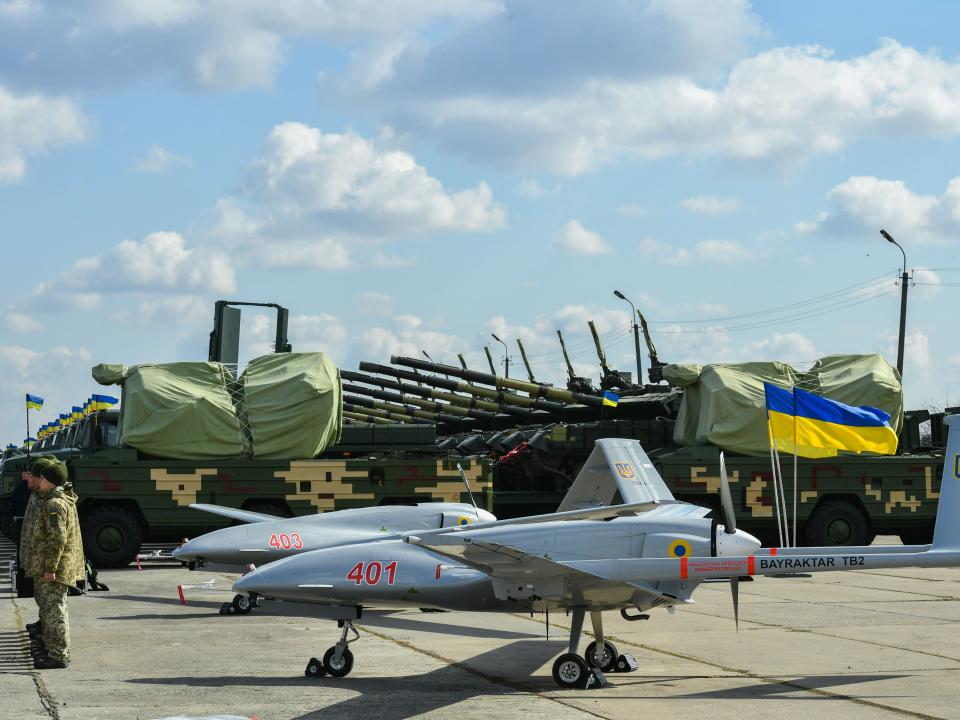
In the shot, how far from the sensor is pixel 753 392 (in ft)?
73.8

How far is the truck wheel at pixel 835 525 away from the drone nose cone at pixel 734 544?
43.3 feet

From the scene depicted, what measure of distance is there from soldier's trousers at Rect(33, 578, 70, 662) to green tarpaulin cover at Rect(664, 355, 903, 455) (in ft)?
45.8

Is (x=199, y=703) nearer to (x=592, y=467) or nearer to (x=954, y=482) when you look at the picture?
(x=592, y=467)

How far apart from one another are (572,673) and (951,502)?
3.15 m

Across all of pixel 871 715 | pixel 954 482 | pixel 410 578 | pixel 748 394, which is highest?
pixel 748 394

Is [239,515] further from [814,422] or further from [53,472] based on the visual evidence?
[814,422]

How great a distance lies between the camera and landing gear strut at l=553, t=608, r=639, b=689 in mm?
9641

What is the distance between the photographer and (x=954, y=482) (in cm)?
1023

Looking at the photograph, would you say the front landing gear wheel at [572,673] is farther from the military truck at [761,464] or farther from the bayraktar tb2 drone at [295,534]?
the military truck at [761,464]

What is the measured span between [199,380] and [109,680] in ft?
38.0

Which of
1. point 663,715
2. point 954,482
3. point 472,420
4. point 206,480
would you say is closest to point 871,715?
point 663,715

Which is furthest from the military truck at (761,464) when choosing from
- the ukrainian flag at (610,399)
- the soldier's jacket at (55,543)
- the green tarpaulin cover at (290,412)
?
the soldier's jacket at (55,543)

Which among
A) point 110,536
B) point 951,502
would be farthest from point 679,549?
point 110,536

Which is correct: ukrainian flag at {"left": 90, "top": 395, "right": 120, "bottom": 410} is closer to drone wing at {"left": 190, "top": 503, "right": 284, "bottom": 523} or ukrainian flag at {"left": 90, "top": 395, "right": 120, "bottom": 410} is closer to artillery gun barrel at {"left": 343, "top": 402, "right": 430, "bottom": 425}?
drone wing at {"left": 190, "top": 503, "right": 284, "bottom": 523}
